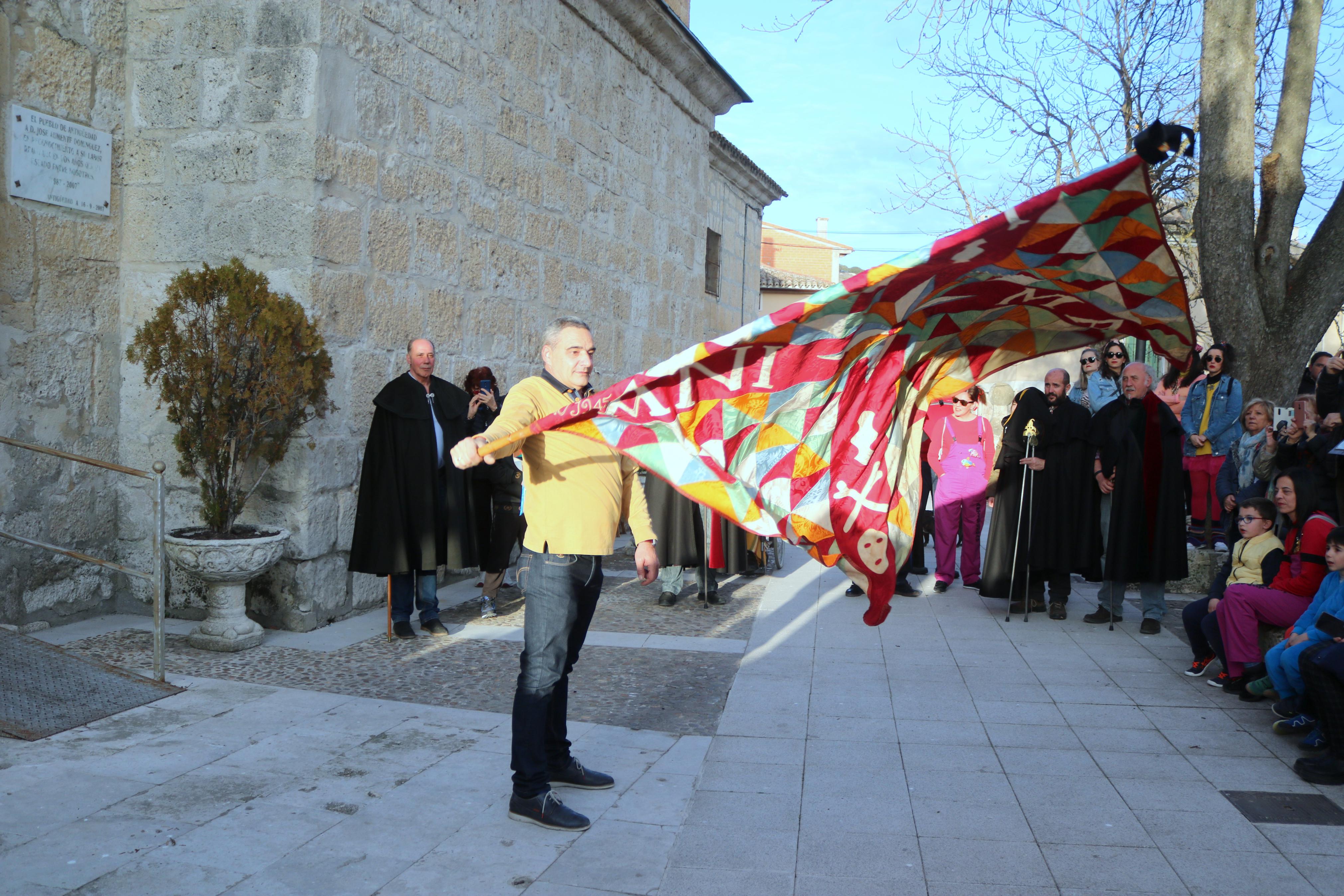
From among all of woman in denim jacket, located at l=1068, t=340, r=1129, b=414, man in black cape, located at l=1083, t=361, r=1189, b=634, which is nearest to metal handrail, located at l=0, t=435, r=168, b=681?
man in black cape, located at l=1083, t=361, r=1189, b=634

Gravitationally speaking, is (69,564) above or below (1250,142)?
below

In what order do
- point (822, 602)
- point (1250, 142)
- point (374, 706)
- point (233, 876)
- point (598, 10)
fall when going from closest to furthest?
1. point (233, 876)
2. point (374, 706)
3. point (822, 602)
4. point (1250, 142)
5. point (598, 10)

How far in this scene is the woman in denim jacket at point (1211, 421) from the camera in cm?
922

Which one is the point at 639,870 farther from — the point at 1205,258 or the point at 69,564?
the point at 1205,258

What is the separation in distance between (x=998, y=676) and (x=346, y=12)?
20.2 ft

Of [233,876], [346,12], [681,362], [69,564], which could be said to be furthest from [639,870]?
[346,12]

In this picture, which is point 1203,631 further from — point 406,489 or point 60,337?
point 60,337

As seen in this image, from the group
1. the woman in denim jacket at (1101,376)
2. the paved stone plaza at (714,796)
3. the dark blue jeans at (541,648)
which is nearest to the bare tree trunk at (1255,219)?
the woman in denim jacket at (1101,376)

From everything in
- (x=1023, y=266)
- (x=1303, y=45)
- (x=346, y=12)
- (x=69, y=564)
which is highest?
A: (x=1303, y=45)

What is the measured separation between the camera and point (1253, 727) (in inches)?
213

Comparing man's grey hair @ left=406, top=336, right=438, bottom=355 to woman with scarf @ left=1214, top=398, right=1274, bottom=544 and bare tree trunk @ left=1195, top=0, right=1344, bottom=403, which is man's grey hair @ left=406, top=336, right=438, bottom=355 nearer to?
woman with scarf @ left=1214, top=398, right=1274, bottom=544

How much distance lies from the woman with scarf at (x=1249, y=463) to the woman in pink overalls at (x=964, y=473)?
1.83 meters

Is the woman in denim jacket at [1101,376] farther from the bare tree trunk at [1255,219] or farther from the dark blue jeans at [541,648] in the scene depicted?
the dark blue jeans at [541,648]

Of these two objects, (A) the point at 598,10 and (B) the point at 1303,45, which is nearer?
(B) the point at 1303,45
